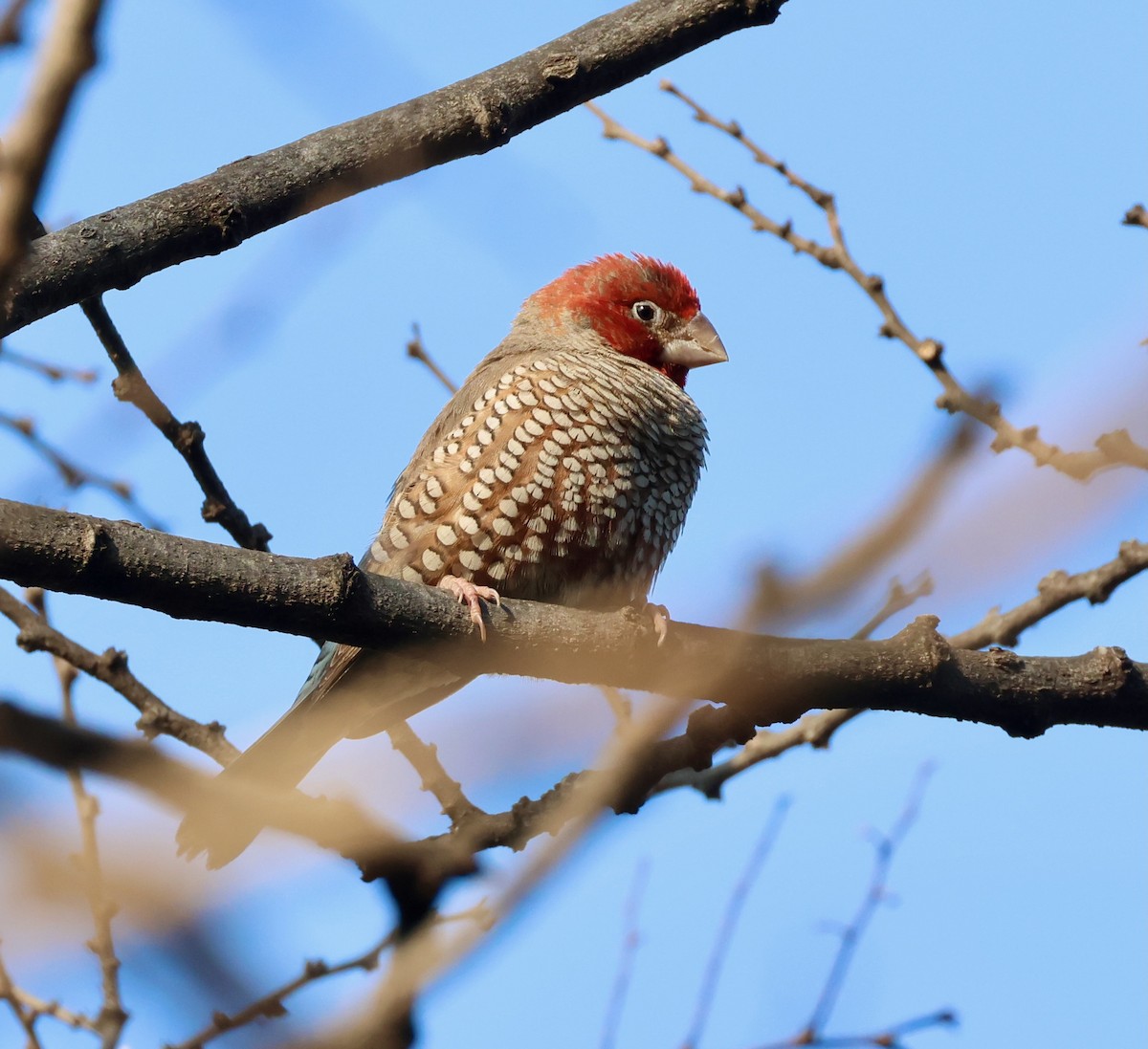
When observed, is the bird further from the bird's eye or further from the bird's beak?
the bird's eye

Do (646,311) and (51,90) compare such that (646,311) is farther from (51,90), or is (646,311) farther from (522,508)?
(51,90)

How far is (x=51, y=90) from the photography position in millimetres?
1404

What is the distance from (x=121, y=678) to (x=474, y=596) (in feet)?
6.02

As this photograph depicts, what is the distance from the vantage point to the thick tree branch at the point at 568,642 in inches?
144

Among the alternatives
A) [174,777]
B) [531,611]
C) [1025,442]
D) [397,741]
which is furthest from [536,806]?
[174,777]

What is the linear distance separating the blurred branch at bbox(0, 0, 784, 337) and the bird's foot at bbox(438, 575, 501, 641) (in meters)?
1.37

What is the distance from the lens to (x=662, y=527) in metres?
6.74

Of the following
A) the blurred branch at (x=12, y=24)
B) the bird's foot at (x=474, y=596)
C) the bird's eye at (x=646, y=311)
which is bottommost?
the blurred branch at (x=12, y=24)

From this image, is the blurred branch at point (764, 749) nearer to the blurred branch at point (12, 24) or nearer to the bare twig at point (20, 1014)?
the bare twig at point (20, 1014)

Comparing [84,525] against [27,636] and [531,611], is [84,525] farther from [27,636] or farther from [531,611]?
[27,636]

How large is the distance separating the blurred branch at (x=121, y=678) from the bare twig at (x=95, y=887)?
6cm

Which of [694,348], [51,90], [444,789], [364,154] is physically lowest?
[51,90]

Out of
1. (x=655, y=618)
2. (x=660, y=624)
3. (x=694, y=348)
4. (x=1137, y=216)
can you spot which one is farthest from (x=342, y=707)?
(x=1137, y=216)

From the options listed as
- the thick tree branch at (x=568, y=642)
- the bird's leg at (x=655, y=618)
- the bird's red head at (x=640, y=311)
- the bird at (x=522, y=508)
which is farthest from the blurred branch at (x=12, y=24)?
the bird's red head at (x=640, y=311)
